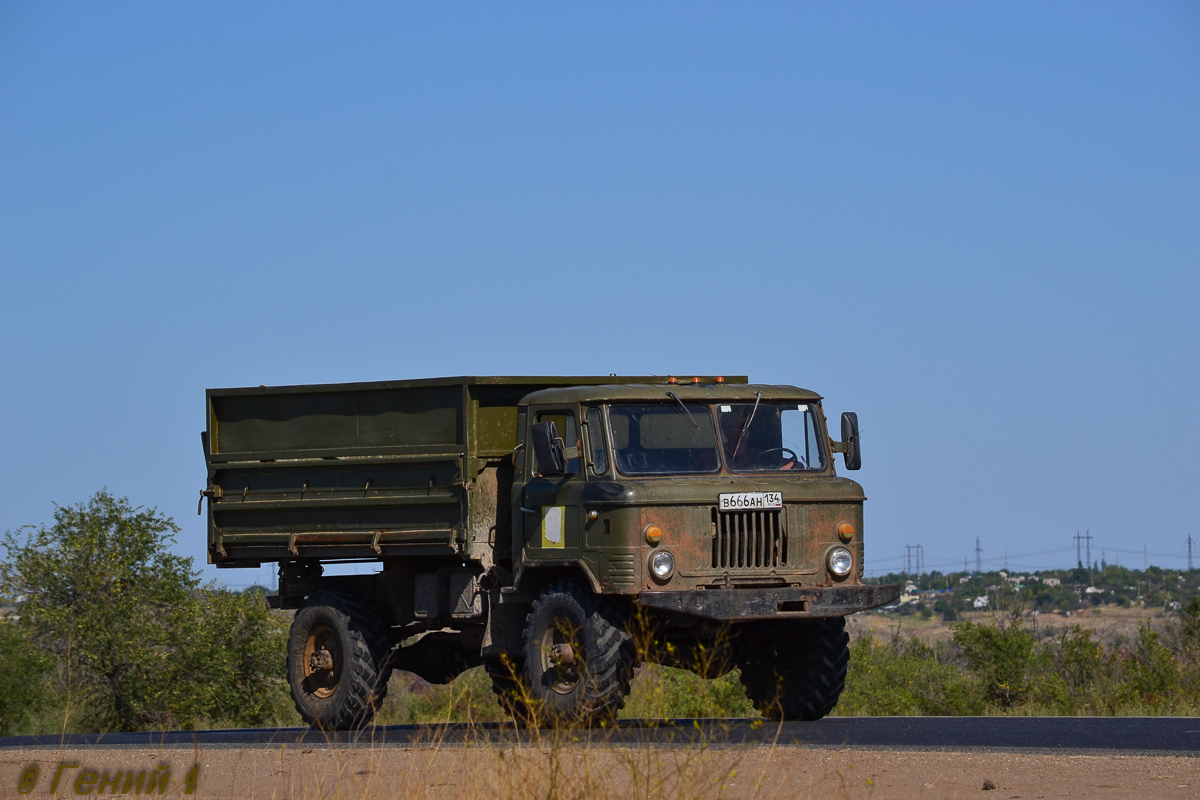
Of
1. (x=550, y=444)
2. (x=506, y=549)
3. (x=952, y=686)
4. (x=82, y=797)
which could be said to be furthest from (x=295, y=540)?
(x=952, y=686)

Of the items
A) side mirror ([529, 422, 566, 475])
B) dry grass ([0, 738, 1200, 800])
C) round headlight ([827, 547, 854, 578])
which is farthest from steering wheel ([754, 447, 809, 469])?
dry grass ([0, 738, 1200, 800])

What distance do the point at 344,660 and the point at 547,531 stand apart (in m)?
3.00

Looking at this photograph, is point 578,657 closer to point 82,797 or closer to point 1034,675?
point 82,797

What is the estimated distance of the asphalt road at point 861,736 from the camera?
1159 centimetres

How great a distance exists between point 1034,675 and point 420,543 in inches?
421

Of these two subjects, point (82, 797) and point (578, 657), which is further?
point (578, 657)

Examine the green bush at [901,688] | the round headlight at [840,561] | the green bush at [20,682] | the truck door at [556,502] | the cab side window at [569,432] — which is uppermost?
the cab side window at [569,432]

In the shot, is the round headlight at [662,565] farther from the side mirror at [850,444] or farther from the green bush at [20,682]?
the green bush at [20,682]

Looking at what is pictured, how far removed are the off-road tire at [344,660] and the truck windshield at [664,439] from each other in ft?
12.0

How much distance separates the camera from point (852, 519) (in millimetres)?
13930

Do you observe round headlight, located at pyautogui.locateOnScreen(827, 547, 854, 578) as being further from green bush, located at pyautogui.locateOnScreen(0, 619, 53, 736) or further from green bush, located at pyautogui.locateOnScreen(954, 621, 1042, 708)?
green bush, located at pyautogui.locateOnScreen(0, 619, 53, 736)

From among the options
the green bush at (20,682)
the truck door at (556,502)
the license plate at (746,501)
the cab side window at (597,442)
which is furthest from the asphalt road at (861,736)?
the green bush at (20,682)

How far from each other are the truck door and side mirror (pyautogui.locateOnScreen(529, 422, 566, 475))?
22 centimetres

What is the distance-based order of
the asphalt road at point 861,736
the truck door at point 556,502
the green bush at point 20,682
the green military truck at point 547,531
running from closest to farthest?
the asphalt road at point 861,736
the green military truck at point 547,531
the truck door at point 556,502
the green bush at point 20,682
